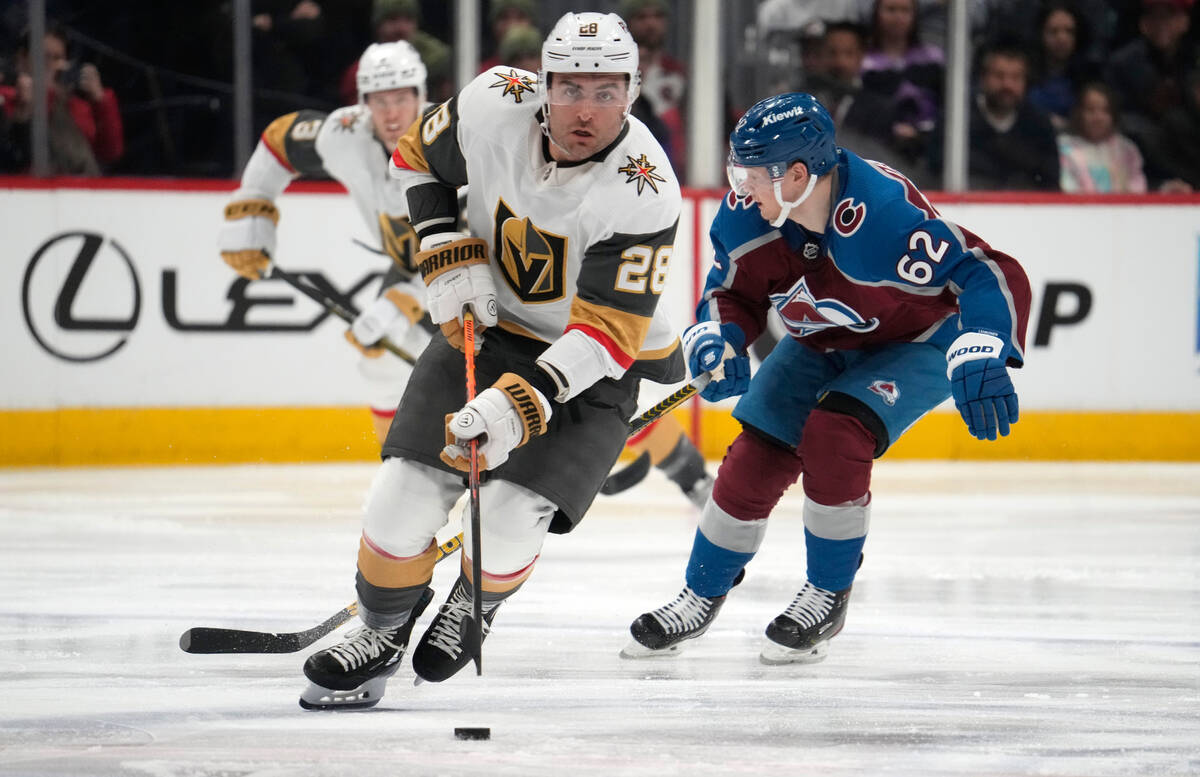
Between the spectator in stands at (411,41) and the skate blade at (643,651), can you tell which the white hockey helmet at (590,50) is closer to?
the skate blade at (643,651)

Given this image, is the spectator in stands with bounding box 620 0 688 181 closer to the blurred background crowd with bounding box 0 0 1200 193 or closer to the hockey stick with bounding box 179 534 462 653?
the blurred background crowd with bounding box 0 0 1200 193

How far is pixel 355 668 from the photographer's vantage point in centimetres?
250

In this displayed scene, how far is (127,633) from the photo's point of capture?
3.15 meters

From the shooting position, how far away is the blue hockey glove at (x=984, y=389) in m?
2.58

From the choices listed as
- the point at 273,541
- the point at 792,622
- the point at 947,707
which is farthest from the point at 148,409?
the point at 947,707

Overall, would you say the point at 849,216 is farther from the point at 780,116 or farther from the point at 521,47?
the point at 521,47

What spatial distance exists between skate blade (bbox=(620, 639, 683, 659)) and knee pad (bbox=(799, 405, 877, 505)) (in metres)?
0.43

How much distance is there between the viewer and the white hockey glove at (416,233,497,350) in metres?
2.61

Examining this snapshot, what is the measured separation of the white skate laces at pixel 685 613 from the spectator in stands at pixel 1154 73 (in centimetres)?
385

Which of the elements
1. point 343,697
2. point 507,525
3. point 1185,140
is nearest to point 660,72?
point 1185,140

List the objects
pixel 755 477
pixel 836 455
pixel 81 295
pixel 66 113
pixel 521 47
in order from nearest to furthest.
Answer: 1. pixel 836 455
2. pixel 755 477
3. pixel 81 295
4. pixel 66 113
5. pixel 521 47

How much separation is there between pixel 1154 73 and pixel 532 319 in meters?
4.28

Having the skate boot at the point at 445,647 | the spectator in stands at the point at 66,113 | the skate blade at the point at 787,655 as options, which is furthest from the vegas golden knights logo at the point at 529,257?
the spectator in stands at the point at 66,113

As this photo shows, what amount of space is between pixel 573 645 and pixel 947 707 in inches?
31.0
